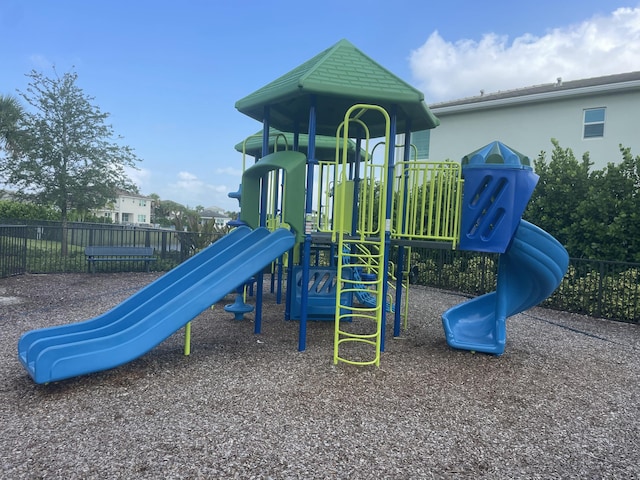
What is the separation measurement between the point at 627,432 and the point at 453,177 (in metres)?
3.24

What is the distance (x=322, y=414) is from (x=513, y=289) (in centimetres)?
364

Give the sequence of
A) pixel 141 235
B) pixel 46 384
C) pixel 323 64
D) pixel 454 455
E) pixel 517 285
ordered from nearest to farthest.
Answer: pixel 454 455
pixel 46 384
pixel 323 64
pixel 517 285
pixel 141 235

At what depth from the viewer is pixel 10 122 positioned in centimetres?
1783

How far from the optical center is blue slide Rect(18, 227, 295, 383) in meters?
4.14

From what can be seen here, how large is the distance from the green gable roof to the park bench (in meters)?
7.76

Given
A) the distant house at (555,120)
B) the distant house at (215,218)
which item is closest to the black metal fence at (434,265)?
the distant house at (215,218)

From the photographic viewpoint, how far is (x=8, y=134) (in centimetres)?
1770

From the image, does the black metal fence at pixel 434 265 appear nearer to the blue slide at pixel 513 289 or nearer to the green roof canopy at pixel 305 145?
the blue slide at pixel 513 289

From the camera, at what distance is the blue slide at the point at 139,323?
4.14m

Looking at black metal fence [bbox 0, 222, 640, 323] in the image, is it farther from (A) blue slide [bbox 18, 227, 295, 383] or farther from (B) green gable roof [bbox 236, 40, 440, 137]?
(A) blue slide [bbox 18, 227, 295, 383]

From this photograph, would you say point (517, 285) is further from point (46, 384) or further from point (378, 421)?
point (46, 384)

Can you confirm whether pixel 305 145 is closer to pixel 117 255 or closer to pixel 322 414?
pixel 117 255

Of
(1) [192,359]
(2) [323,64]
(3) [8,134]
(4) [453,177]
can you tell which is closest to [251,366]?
(1) [192,359]

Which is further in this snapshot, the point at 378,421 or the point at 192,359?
the point at 192,359
